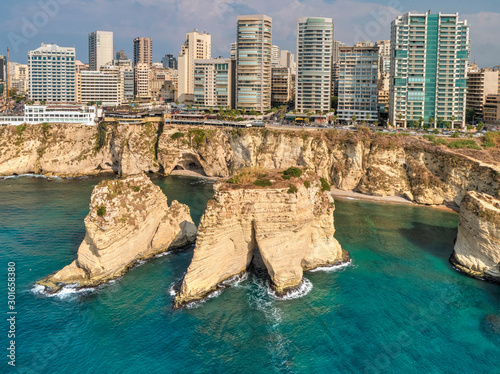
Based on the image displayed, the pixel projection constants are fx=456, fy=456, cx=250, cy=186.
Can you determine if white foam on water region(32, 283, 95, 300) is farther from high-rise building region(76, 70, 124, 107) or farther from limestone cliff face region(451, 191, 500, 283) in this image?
high-rise building region(76, 70, 124, 107)

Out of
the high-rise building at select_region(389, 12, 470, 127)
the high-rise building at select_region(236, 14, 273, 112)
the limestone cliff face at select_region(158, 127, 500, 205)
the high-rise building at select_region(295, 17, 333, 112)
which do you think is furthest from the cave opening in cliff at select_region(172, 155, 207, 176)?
the high-rise building at select_region(389, 12, 470, 127)

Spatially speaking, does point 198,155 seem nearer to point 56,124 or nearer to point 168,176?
point 168,176

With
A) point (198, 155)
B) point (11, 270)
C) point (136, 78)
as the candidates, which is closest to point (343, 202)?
point (198, 155)

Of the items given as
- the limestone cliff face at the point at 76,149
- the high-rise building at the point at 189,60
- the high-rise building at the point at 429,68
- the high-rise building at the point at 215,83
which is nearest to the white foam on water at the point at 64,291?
the limestone cliff face at the point at 76,149

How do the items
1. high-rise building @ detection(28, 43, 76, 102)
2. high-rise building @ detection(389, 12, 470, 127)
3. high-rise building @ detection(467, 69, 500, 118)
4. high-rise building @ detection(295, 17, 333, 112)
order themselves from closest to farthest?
high-rise building @ detection(389, 12, 470, 127) → high-rise building @ detection(467, 69, 500, 118) → high-rise building @ detection(295, 17, 333, 112) → high-rise building @ detection(28, 43, 76, 102)

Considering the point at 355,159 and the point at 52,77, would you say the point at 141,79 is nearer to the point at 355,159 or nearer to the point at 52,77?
the point at 52,77
